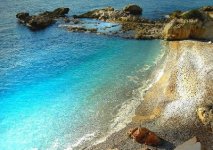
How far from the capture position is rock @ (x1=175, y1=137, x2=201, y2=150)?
3253 cm

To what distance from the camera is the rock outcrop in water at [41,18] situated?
81.7 meters

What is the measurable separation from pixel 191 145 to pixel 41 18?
59.6m

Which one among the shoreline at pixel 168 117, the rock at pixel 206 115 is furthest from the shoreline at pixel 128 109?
the rock at pixel 206 115

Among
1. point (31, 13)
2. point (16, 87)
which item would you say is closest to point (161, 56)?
point (16, 87)

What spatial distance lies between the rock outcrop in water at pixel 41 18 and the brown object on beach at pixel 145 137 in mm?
51357

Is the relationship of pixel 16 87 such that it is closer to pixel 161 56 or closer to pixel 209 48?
pixel 161 56

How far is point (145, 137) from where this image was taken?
36.3 metres

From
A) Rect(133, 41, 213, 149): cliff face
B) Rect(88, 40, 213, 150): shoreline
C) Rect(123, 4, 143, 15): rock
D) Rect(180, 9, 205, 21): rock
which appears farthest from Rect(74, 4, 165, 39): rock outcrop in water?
Rect(88, 40, 213, 150): shoreline

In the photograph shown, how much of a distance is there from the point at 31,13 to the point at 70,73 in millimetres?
39883

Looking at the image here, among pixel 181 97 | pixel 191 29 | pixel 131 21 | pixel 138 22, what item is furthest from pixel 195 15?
pixel 181 97

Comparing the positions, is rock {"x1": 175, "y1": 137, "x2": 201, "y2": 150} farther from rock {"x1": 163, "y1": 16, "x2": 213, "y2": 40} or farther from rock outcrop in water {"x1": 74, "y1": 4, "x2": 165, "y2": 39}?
rock outcrop in water {"x1": 74, "y1": 4, "x2": 165, "y2": 39}

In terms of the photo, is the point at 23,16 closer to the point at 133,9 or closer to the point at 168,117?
the point at 133,9

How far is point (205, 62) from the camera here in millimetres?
53438

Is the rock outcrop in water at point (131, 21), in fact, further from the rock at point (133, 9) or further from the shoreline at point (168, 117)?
the shoreline at point (168, 117)
